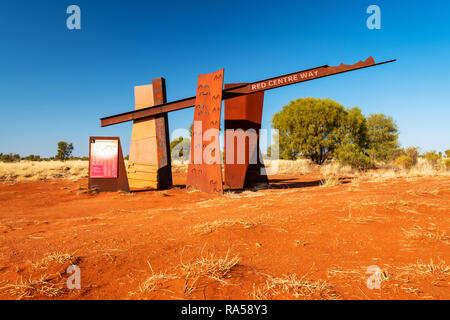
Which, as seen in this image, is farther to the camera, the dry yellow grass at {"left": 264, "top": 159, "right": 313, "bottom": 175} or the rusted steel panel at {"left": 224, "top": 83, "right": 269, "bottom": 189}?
the dry yellow grass at {"left": 264, "top": 159, "right": 313, "bottom": 175}

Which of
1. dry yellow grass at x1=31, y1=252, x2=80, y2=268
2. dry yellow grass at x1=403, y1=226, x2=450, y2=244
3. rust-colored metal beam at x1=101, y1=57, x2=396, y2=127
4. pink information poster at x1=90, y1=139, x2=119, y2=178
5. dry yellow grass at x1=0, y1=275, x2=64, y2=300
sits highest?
rust-colored metal beam at x1=101, y1=57, x2=396, y2=127

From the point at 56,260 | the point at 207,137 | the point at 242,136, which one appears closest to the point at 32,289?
the point at 56,260

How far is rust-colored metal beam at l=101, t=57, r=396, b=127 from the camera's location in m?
6.87

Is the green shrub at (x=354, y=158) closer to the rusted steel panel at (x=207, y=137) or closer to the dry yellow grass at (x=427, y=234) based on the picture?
the rusted steel panel at (x=207, y=137)

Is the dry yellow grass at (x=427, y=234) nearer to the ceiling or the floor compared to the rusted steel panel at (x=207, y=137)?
nearer to the floor

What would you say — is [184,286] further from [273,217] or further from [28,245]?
[28,245]

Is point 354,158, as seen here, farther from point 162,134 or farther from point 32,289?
point 32,289

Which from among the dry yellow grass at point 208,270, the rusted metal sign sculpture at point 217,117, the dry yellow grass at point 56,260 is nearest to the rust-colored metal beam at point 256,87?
the rusted metal sign sculpture at point 217,117

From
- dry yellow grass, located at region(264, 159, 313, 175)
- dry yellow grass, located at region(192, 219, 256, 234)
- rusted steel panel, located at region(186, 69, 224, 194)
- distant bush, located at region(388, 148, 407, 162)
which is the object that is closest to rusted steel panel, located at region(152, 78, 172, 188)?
rusted steel panel, located at region(186, 69, 224, 194)

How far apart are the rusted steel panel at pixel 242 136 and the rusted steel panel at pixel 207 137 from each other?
162 centimetres

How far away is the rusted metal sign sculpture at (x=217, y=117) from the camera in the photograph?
7.90 m

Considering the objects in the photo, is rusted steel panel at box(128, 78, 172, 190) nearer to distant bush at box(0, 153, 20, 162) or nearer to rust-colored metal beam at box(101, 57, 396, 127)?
rust-colored metal beam at box(101, 57, 396, 127)

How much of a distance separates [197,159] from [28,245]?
20.1 ft

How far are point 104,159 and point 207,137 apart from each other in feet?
13.9
